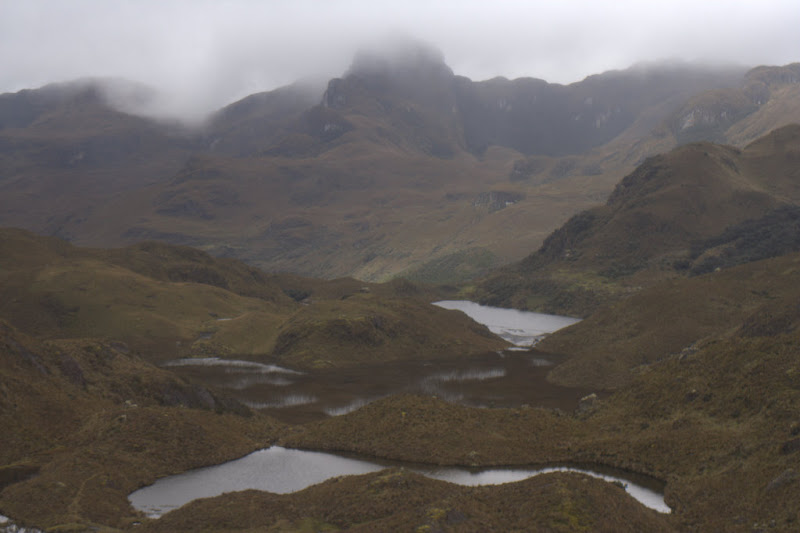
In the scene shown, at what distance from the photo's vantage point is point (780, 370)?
50.7 m

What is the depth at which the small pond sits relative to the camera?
44.1 metres

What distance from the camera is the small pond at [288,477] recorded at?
145 ft

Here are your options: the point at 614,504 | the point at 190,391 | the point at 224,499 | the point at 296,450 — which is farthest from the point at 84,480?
the point at 614,504

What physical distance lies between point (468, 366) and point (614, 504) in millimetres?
73571

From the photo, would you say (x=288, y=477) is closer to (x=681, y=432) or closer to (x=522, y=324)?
(x=681, y=432)

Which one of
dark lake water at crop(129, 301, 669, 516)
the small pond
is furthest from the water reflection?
the small pond

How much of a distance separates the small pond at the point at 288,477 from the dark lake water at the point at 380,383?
1983cm

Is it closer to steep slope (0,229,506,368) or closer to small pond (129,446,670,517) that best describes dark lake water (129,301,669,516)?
small pond (129,446,670,517)

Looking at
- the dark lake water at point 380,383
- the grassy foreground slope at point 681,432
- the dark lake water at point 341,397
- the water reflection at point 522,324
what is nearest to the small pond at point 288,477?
the dark lake water at point 341,397

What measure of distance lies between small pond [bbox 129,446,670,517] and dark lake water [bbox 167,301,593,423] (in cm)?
1983

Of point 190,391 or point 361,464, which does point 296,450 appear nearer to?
point 361,464

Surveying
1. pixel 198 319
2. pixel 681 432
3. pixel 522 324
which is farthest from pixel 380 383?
pixel 522 324

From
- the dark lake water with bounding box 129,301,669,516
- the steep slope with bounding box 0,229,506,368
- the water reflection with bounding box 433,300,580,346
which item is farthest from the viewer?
the water reflection with bounding box 433,300,580,346

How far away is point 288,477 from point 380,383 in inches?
1809
